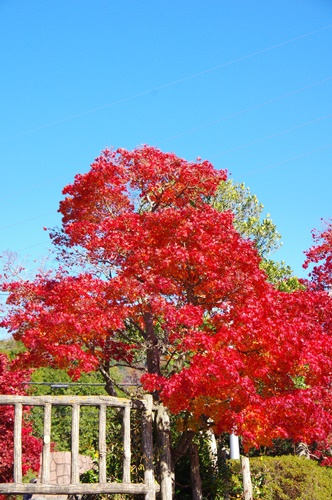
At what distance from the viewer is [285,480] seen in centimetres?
1341

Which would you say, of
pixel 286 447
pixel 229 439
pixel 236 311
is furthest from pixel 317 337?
pixel 286 447

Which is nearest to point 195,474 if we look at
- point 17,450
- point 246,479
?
point 246,479

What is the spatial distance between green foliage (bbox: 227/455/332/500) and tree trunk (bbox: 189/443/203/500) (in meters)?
1.25

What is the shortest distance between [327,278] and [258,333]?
13.9 feet

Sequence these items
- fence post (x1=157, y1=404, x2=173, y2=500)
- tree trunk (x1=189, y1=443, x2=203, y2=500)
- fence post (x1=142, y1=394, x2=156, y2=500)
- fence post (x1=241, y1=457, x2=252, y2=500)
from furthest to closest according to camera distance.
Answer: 1. fence post (x1=241, y1=457, x2=252, y2=500)
2. tree trunk (x1=189, y1=443, x2=203, y2=500)
3. fence post (x1=157, y1=404, x2=173, y2=500)
4. fence post (x1=142, y1=394, x2=156, y2=500)

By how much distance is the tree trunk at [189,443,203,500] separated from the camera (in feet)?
39.5

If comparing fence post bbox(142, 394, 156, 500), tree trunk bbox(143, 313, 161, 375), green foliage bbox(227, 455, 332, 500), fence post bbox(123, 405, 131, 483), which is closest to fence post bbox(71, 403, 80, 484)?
fence post bbox(123, 405, 131, 483)

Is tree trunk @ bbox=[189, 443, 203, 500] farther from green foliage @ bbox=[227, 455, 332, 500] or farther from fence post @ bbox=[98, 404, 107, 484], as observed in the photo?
fence post @ bbox=[98, 404, 107, 484]

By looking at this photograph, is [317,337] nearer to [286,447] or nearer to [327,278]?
[327,278]

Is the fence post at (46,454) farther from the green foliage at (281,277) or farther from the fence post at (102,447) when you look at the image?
the green foliage at (281,277)

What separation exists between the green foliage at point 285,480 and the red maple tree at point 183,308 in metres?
2.71

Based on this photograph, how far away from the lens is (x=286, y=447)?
18984 mm

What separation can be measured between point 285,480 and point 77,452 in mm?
5702

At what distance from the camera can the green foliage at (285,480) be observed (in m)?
13.2
